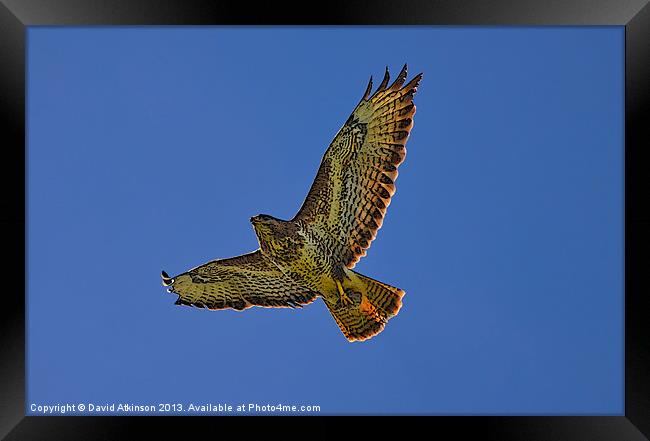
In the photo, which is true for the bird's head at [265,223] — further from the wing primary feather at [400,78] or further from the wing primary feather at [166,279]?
the wing primary feather at [400,78]

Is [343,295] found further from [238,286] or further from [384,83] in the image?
[384,83]

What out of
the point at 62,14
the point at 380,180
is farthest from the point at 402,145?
the point at 62,14

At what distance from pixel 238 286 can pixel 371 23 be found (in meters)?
2.17

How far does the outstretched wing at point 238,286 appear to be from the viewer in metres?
5.02

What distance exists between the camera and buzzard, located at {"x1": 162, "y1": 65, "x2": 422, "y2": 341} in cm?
461

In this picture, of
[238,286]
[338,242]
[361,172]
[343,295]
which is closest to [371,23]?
[361,172]

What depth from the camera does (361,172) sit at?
15.4 feet

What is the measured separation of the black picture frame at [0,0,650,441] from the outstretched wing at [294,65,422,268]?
0.56 metres

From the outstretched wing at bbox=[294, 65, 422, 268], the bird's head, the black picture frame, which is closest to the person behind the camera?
the black picture frame

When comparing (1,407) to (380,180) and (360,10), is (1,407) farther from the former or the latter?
(360,10)

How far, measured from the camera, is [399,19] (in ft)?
14.3

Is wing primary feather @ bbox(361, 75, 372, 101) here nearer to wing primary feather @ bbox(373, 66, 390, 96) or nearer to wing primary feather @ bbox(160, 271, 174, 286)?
wing primary feather @ bbox(373, 66, 390, 96)

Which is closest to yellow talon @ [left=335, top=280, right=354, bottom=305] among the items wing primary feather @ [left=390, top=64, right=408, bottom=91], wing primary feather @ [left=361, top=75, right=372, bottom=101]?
wing primary feather @ [left=361, top=75, right=372, bottom=101]

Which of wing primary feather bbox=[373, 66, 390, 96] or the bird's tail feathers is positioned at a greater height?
wing primary feather bbox=[373, 66, 390, 96]
